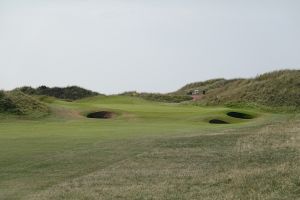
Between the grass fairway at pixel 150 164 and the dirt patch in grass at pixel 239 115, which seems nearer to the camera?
the grass fairway at pixel 150 164

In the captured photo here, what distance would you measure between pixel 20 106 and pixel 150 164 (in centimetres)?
2646

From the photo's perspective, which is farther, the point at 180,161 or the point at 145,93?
the point at 145,93

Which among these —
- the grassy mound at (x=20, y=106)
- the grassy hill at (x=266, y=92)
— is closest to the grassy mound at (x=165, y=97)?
the grassy hill at (x=266, y=92)

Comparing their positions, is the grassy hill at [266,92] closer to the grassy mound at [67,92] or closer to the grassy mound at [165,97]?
the grassy mound at [165,97]

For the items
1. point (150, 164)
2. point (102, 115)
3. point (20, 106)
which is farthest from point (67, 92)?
point (150, 164)

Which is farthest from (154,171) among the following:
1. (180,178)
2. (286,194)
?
(286,194)

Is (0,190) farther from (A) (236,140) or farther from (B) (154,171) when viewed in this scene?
(A) (236,140)

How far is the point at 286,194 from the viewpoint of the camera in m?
12.8

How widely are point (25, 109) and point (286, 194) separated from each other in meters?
32.5

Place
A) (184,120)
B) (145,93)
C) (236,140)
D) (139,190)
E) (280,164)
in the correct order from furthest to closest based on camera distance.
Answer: (145,93) → (184,120) → (236,140) → (280,164) → (139,190)

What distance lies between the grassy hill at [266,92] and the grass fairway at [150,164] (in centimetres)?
2755

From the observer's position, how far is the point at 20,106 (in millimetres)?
42969

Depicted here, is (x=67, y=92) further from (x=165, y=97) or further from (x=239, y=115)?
(x=239, y=115)

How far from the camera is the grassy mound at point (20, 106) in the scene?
41812 mm
